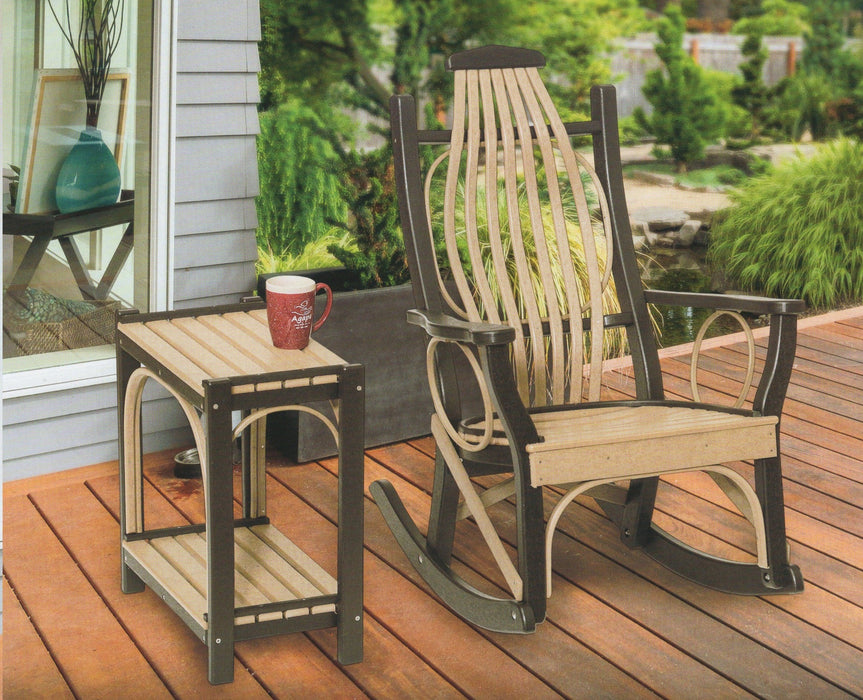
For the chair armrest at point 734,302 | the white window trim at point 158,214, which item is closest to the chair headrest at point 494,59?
the chair armrest at point 734,302

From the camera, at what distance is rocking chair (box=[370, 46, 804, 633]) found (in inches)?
82.6

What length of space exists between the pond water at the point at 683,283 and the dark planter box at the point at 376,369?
2.07 meters

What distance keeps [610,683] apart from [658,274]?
14.0ft

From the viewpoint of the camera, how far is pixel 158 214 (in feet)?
10.1

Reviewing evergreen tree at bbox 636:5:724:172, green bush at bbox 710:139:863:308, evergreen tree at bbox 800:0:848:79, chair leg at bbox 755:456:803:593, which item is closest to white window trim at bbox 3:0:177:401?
chair leg at bbox 755:456:803:593

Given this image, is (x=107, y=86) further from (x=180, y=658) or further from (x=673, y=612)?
(x=673, y=612)

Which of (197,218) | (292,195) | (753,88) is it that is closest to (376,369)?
(197,218)

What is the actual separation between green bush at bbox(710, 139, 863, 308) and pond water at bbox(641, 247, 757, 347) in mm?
139

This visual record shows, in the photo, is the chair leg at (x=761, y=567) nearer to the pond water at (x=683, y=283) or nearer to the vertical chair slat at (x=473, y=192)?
the vertical chair slat at (x=473, y=192)

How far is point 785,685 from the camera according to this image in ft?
6.64

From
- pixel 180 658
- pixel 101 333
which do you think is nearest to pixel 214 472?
pixel 180 658

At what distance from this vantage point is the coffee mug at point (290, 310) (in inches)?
80.1

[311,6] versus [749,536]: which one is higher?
[311,6]

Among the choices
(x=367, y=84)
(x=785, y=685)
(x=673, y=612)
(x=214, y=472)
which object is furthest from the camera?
(x=367, y=84)
